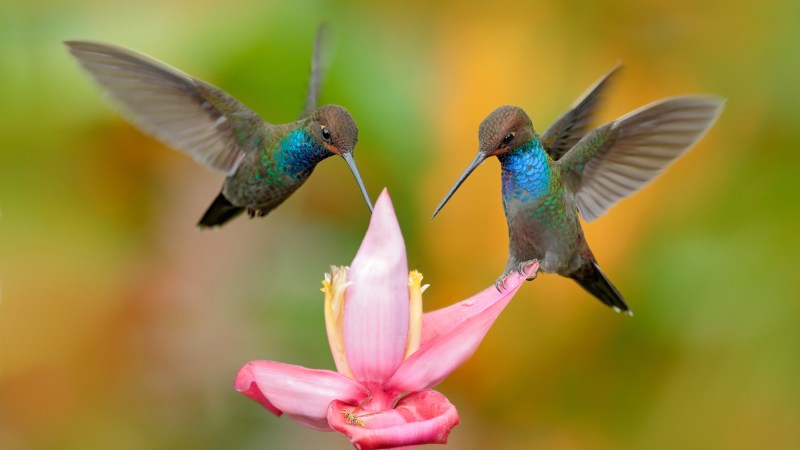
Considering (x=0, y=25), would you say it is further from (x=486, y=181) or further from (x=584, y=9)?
(x=584, y=9)

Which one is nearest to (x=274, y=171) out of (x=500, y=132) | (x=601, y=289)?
(x=500, y=132)

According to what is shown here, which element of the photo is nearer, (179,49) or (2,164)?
(179,49)

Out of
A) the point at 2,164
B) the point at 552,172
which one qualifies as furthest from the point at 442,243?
the point at 552,172

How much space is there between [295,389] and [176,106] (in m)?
0.36

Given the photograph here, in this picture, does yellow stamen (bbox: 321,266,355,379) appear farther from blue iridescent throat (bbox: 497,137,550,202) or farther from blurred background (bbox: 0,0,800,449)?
blurred background (bbox: 0,0,800,449)

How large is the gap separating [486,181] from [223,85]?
63 centimetres

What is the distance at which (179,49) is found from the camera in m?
2.21

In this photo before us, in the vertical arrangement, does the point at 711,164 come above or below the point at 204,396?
above

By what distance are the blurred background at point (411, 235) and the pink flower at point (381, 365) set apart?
120 centimetres

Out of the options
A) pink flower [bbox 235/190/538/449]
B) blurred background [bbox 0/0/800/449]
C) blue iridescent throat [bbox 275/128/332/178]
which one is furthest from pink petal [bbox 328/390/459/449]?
blurred background [bbox 0/0/800/449]

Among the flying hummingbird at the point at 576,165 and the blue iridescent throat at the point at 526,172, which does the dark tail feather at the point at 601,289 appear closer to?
the flying hummingbird at the point at 576,165

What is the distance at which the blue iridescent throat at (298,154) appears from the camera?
0.85 m

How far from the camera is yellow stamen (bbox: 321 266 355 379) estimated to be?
925 millimetres

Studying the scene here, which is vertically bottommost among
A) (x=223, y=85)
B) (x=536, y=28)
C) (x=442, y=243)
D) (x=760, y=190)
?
(x=442, y=243)
